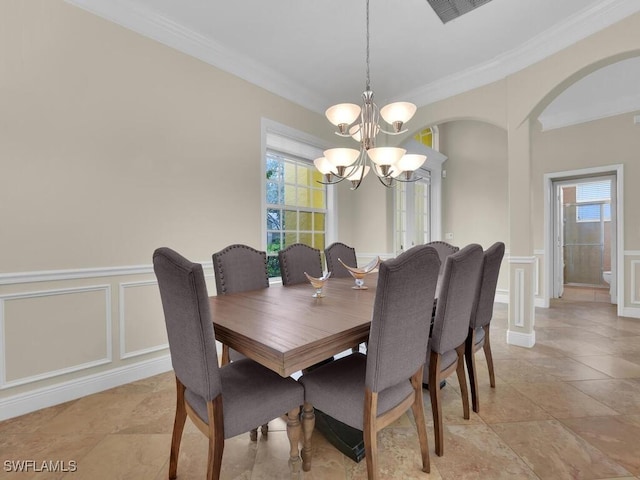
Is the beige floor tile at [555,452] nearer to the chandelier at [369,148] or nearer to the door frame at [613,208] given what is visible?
the chandelier at [369,148]

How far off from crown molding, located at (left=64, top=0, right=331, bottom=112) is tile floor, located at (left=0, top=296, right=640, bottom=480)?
9.14 ft

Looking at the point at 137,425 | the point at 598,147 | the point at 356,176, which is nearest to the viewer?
the point at 137,425

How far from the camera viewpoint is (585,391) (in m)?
2.13

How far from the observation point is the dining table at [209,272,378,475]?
1.08m

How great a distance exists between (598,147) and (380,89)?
3464mm

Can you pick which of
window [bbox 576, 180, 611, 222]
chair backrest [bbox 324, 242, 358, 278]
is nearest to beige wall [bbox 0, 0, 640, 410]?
chair backrest [bbox 324, 242, 358, 278]

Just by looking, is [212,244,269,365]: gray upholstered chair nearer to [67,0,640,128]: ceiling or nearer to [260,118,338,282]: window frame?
[260,118,338,282]: window frame

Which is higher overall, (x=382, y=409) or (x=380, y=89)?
(x=380, y=89)

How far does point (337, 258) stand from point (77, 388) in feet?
7.28

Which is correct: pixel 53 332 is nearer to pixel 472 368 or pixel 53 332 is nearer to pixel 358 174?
pixel 358 174

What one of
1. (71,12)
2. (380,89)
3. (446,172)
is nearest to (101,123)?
(71,12)

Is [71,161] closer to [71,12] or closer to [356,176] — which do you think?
[71,12]

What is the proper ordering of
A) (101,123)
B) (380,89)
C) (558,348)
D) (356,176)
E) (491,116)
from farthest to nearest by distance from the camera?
1. (380,89)
2. (491,116)
3. (558,348)
4. (356,176)
5. (101,123)

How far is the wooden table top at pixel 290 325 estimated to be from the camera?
1063mm
